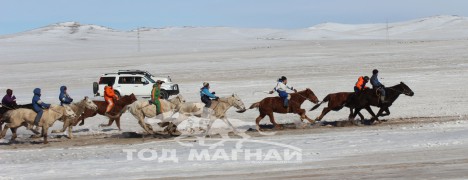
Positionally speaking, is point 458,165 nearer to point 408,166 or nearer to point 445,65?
point 408,166

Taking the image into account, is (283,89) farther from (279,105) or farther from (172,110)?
(172,110)

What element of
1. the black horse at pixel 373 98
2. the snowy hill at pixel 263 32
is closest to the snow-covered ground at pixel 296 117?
the black horse at pixel 373 98

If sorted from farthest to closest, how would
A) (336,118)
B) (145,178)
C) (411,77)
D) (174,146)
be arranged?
(411,77)
(336,118)
(174,146)
(145,178)

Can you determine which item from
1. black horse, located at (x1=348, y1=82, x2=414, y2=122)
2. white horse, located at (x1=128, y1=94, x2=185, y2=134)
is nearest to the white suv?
white horse, located at (x1=128, y1=94, x2=185, y2=134)

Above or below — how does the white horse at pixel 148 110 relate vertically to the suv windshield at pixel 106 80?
below

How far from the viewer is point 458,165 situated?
1419 centimetres

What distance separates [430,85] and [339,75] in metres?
8.51

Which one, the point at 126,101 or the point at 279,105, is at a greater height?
the point at 126,101

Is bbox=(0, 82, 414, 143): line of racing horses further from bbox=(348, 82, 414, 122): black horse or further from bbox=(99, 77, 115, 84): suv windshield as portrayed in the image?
bbox=(99, 77, 115, 84): suv windshield

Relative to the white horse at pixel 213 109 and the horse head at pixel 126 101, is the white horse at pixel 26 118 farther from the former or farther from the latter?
the white horse at pixel 213 109

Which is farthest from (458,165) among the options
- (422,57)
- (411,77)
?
(422,57)

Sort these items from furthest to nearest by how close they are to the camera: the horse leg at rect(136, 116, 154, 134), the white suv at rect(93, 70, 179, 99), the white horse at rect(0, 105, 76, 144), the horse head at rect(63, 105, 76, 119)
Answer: the white suv at rect(93, 70, 179, 99)
the horse leg at rect(136, 116, 154, 134)
the horse head at rect(63, 105, 76, 119)
the white horse at rect(0, 105, 76, 144)

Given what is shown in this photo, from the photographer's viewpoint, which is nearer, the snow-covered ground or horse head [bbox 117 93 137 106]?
the snow-covered ground

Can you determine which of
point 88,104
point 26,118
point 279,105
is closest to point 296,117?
point 279,105
